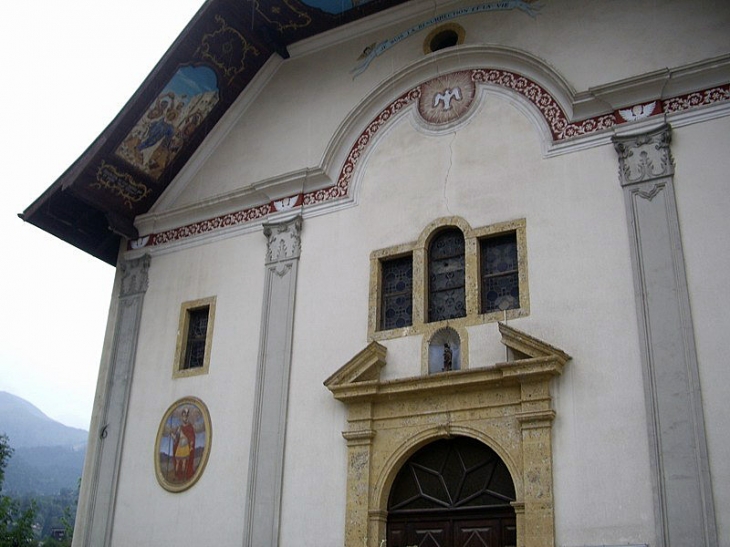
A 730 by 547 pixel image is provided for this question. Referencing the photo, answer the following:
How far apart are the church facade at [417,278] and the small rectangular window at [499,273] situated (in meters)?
0.03

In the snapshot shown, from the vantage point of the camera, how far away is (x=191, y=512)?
12117mm

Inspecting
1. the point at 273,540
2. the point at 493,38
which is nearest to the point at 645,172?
the point at 493,38

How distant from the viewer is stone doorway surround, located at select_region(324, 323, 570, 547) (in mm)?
9805

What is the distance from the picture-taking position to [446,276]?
38.0ft

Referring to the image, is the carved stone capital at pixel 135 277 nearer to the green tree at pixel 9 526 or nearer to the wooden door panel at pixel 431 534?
the wooden door panel at pixel 431 534

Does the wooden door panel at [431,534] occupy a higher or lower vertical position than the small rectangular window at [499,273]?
lower

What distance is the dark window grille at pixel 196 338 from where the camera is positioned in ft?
43.7

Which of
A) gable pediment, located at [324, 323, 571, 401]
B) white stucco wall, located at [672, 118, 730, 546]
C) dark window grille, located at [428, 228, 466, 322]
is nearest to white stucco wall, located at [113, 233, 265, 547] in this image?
gable pediment, located at [324, 323, 571, 401]

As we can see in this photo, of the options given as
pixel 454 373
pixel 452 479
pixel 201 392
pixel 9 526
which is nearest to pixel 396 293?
pixel 454 373

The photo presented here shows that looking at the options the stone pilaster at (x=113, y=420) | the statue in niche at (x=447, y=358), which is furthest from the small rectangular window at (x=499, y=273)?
the stone pilaster at (x=113, y=420)

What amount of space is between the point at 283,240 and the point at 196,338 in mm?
2003

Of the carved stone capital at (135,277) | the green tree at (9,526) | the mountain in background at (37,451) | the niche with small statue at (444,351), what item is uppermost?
the mountain in background at (37,451)

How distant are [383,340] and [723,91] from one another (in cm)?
499

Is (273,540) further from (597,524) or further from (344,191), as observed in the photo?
(344,191)
